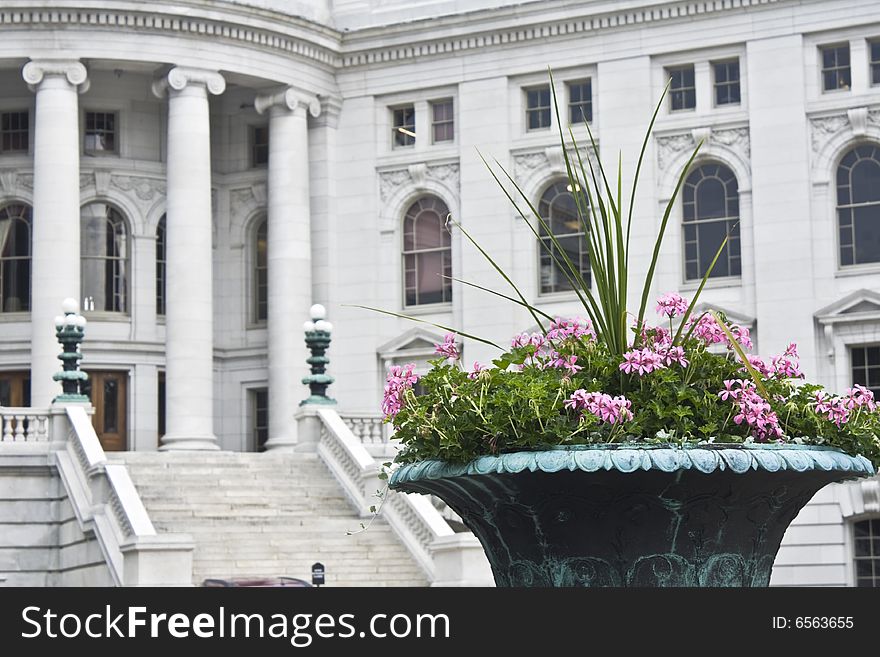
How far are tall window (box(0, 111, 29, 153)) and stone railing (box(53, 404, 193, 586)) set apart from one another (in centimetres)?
1343

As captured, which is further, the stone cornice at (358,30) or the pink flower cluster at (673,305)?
the stone cornice at (358,30)

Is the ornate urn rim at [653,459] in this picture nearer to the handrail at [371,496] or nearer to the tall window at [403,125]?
the handrail at [371,496]

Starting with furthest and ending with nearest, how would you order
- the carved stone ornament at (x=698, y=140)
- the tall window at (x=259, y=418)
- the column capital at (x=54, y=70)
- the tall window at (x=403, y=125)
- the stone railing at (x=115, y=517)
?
the tall window at (x=259, y=418) → the tall window at (x=403, y=125) → the column capital at (x=54, y=70) → the carved stone ornament at (x=698, y=140) → the stone railing at (x=115, y=517)

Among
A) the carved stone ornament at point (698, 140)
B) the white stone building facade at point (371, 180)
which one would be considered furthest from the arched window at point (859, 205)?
the carved stone ornament at point (698, 140)

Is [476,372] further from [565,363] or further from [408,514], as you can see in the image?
[408,514]

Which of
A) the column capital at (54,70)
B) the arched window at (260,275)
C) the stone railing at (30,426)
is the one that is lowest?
the stone railing at (30,426)

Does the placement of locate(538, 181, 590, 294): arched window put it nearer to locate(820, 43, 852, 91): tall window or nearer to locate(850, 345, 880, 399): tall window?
locate(820, 43, 852, 91): tall window

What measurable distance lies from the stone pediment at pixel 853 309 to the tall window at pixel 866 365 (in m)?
0.87

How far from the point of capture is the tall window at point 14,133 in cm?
4916

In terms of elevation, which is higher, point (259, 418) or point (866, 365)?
point (866, 365)

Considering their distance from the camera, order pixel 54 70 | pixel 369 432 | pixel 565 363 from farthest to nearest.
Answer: pixel 54 70 → pixel 369 432 → pixel 565 363

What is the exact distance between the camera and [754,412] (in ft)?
34.4

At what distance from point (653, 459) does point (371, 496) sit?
26667 millimetres

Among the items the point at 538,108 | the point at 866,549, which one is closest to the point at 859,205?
the point at 866,549
